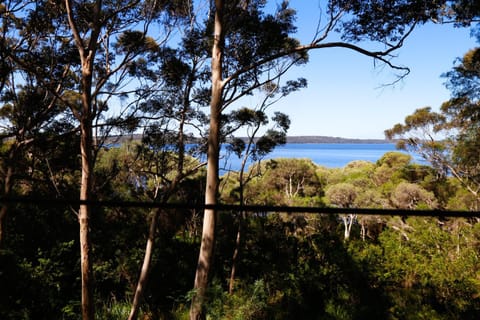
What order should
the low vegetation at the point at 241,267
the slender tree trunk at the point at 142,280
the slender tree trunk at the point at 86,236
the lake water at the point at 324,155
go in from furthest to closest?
the lake water at the point at 324,155 → the slender tree trunk at the point at 142,280 → the slender tree trunk at the point at 86,236 → the low vegetation at the point at 241,267

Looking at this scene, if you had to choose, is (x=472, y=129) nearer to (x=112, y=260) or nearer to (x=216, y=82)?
(x=216, y=82)

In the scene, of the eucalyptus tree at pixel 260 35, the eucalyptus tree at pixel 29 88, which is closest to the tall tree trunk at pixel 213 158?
the eucalyptus tree at pixel 260 35

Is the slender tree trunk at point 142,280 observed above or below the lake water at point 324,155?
below

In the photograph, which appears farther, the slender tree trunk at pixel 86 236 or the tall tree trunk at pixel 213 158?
the tall tree trunk at pixel 213 158

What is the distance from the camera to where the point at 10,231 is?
8141 mm

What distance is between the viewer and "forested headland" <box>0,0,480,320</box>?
5.80 m

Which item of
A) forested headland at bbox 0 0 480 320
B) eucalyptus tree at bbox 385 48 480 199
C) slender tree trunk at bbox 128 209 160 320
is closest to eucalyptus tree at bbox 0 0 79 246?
forested headland at bbox 0 0 480 320

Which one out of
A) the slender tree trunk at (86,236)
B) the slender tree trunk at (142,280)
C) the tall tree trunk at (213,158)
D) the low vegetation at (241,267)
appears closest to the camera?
the low vegetation at (241,267)

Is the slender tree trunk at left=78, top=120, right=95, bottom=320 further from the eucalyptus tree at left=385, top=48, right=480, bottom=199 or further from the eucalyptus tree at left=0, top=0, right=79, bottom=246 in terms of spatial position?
the eucalyptus tree at left=385, top=48, right=480, bottom=199

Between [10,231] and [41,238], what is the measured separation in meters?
0.71

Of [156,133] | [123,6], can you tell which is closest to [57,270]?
[156,133]

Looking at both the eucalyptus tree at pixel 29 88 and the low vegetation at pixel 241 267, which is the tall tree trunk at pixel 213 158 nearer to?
the low vegetation at pixel 241 267

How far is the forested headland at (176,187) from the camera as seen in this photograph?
5801 mm

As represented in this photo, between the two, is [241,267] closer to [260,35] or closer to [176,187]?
[176,187]
